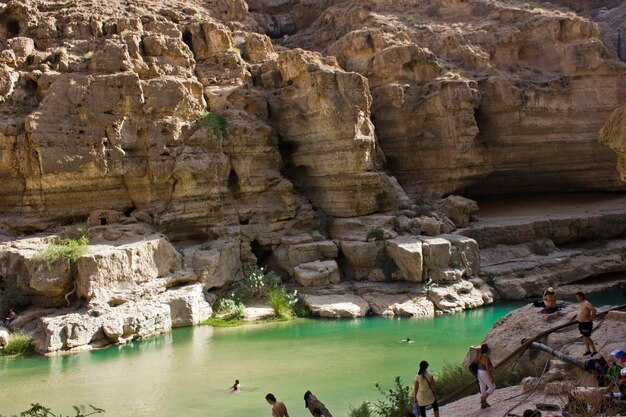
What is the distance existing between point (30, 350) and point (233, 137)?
36.4 feet

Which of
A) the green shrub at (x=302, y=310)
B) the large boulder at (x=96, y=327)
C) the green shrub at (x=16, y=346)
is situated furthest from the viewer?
the green shrub at (x=302, y=310)

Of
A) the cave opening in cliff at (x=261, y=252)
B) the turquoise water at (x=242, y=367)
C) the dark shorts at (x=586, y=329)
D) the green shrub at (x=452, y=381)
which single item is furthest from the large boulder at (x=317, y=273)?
the dark shorts at (x=586, y=329)

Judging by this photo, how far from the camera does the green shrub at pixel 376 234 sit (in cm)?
2394

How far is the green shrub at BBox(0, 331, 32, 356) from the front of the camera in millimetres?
17594

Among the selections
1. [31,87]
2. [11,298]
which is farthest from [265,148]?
[11,298]

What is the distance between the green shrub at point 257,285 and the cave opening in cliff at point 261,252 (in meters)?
2.07

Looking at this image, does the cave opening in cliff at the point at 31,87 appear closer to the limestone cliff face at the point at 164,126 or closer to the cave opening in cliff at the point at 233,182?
the limestone cliff face at the point at 164,126

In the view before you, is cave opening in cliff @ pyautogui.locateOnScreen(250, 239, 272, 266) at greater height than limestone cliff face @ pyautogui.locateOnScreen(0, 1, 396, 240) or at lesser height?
lesser

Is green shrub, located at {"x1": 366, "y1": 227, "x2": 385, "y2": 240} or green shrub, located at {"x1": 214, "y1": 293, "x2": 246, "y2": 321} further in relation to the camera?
green shrub, located at {"x1": 366, "y1": 227, "x2": 385, "y2": 240}

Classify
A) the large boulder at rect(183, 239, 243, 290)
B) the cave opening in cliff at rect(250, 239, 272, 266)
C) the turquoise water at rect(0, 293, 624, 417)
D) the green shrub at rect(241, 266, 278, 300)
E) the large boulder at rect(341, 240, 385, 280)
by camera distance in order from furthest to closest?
the cave opening in cliff at rect(250, 239, 272, 266)
the large boulder at rect(341, 240, 385, 280)
the green shrub at rect(241, 266, 278, 300)
the large boulder at rect(183, 239, 243, 290)
the turquoise water at rect(0, 293, 624, 417)

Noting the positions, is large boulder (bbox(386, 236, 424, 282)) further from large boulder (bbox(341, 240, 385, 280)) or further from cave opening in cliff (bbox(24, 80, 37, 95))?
cave opening in cliff (bbox(24, 80, 37, 95))

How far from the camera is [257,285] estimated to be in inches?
891

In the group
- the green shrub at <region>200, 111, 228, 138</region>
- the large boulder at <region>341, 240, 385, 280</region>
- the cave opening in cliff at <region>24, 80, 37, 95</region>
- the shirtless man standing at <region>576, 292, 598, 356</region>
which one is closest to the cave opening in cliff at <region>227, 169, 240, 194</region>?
the green shrub at <region>200, 111, 228, 138</region>

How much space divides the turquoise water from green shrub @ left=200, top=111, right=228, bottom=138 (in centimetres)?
814
